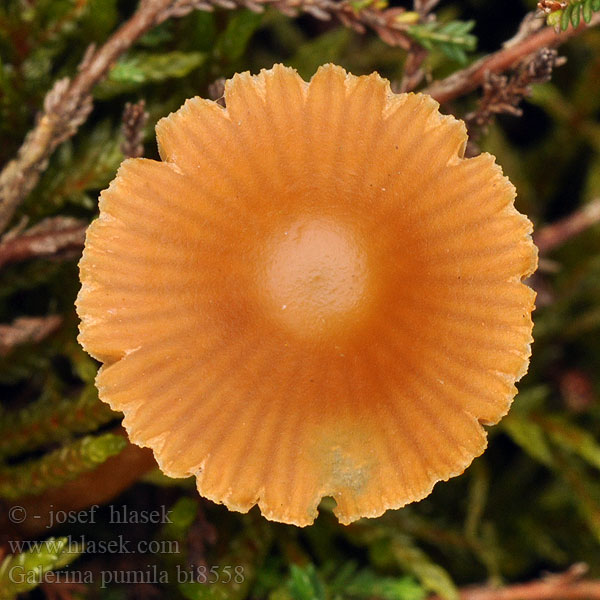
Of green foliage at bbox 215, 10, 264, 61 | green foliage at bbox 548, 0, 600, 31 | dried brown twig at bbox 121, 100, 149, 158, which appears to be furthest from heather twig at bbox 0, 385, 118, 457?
green foliage at bbox 548, 0, 600, 31

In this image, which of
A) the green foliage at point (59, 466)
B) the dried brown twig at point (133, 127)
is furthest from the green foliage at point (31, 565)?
the dried brown twig at point (133, 127)

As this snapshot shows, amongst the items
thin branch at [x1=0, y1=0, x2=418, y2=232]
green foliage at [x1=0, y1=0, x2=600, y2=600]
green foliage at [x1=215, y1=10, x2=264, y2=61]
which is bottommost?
green foliage at [x1=0, y1=0, x2=600, y2=600]

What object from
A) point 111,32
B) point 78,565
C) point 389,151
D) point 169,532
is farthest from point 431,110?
point 78,565

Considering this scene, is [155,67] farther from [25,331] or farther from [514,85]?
[514,85]

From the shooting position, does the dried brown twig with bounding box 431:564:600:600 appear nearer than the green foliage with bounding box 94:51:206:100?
No

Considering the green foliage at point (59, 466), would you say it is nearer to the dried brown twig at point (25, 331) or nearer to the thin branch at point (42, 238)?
the dried brown twig at point (25, 331)

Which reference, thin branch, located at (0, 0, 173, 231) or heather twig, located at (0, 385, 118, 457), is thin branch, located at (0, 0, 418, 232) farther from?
heather twig, located at (0, 385, 118, 457)

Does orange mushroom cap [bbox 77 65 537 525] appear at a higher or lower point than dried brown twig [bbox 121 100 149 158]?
lower
